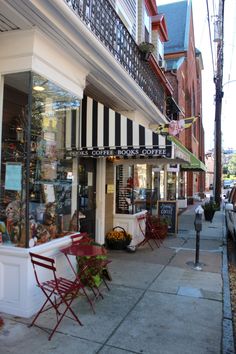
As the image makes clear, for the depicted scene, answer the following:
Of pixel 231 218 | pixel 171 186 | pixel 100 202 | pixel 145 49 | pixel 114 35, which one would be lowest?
Answer: pixel 231 218

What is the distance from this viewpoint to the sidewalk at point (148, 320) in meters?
3.85

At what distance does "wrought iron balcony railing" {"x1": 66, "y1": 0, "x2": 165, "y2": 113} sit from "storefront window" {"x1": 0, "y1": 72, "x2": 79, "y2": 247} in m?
1.37

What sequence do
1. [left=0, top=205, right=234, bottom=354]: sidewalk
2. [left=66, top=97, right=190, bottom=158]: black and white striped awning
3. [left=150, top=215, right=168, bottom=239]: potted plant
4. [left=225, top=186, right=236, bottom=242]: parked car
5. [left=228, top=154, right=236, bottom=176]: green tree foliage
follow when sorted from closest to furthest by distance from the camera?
[left=0, top=205, right=234, bottom=354]: sidewalk < [left=66, top=97, right=190, bottom=158]: black and white striped awning < [left=225, top=186, right=236, bottom=242]: parked car < [left=150, top=215, right=168, bottom=239]: potted plant < [left=228, top=154, right=236, bottom=176]: green tree foliage

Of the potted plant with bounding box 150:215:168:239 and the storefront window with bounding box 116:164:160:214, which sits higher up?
the storefront window with bounding box 116:164:160:214

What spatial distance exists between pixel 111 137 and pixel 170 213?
5.36 metres

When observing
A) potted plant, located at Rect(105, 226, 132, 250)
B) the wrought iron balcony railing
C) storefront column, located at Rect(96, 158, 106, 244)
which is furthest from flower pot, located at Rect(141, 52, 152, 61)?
potted plant, located at Rect(105, 226, 132, 250)

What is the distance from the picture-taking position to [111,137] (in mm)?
6848

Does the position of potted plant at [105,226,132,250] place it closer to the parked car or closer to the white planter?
the parked car

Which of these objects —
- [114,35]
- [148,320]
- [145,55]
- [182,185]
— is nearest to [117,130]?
[114,35]

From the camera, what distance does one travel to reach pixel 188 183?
2859 centimetres

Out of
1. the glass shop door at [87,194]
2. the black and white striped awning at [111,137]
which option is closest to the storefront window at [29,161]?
the black and white striped awning at [111,137]

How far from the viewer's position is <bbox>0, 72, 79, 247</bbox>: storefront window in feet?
15.8

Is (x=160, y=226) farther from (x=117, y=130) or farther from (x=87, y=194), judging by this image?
(x=117, y=130)

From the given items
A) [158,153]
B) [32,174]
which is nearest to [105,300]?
[32,174]
